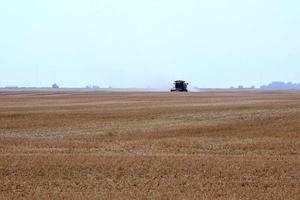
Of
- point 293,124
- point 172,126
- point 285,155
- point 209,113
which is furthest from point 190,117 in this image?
point 285,155

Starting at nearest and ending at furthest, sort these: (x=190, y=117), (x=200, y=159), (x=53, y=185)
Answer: (x=53, y=185), (x=200, y=159), (x=190, y=117)

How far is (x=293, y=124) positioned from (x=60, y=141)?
45.9 feet

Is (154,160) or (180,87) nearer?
(154,160)

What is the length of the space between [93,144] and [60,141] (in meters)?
2.20

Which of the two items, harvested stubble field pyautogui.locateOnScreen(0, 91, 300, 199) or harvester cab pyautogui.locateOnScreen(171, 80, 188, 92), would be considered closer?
harvested stubble field pyautogui.locateOnScreen(0, 91, 300, 199)

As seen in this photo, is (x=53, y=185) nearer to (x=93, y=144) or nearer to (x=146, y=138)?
A: (x=93, y=144)

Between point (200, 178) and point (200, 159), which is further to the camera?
point (200, 159)

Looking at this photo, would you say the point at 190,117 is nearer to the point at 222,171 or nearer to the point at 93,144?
the point at 93,144

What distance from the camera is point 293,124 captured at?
109 feet

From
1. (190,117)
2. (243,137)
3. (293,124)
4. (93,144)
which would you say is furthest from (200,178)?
(190,117)

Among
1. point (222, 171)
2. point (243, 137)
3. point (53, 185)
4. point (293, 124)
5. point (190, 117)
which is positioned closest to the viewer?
point (53, 185)

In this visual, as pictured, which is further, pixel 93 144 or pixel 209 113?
pixel 209 113

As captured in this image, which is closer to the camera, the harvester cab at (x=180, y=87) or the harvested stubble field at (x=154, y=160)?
the harvested stubble field at (x=154, y=160)

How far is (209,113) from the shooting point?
4303 cm
